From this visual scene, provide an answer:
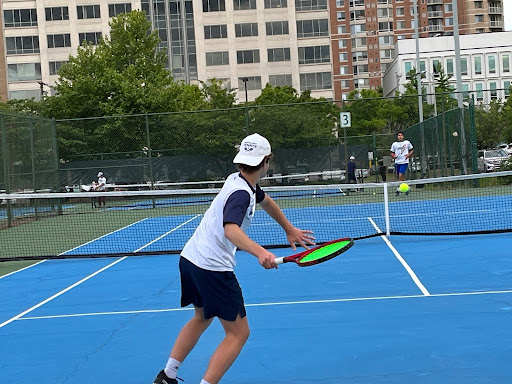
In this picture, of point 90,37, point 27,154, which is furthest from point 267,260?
point 90,37

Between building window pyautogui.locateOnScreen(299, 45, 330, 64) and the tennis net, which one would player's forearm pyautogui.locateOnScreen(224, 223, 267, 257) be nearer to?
the tennis net

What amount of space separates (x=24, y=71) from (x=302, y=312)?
220 feet

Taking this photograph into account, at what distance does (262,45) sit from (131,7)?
1266 centimetres

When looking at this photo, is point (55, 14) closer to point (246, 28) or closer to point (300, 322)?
point (246, 28)

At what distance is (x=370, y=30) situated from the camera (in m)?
129

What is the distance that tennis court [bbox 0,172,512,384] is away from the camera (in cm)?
503

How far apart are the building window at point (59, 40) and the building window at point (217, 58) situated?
40.4ft

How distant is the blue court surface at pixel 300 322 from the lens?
16.3ft

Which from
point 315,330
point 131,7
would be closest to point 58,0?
point 131,7

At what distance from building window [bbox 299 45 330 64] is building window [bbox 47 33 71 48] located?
802 inches

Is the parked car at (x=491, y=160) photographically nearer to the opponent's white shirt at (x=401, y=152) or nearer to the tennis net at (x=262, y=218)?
the tennis net at (x=262, y=218)

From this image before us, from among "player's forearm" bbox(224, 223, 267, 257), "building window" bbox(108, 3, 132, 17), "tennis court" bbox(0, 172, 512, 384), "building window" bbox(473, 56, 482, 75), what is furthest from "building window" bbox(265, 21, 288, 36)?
"player's forearm" bbox(224, 223, 267, 257)

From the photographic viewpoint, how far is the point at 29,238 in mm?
16297

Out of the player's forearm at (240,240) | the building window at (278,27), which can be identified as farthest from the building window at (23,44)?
the player's forearm at (240,240)
